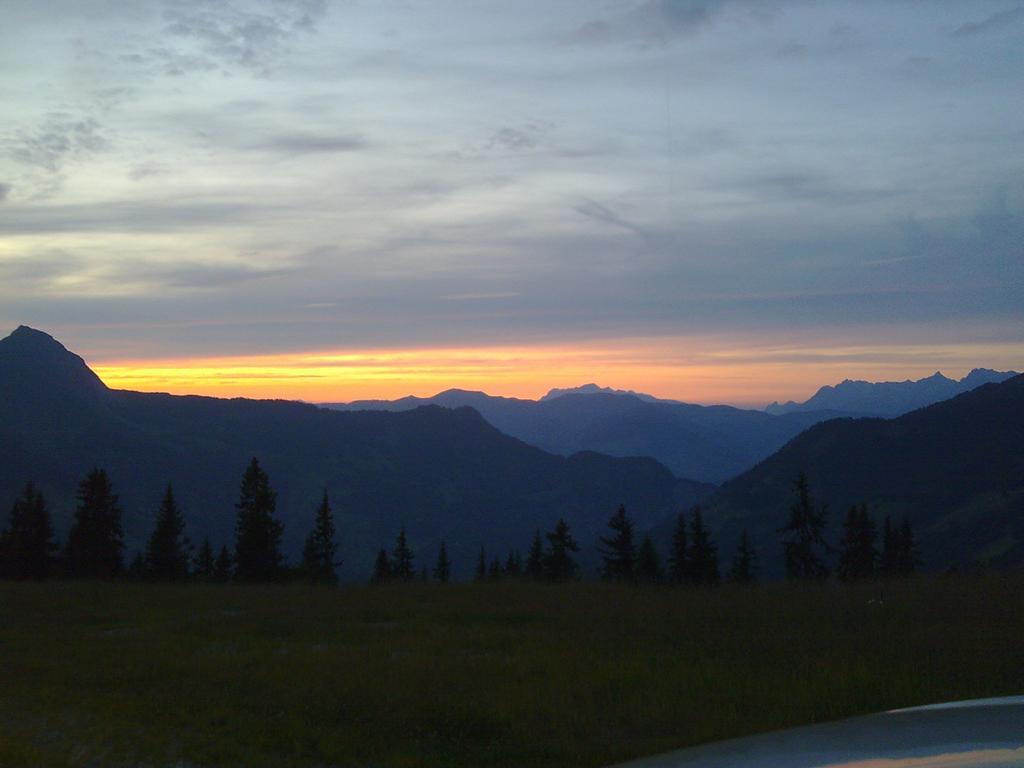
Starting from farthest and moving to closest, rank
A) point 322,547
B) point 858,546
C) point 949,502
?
point 949,502 < point 322,547 < point 858,546

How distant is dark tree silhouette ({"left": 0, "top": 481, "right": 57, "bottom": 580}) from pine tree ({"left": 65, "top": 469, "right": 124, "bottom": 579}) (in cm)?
142

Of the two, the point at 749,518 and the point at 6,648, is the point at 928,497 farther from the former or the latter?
the point at 6,648

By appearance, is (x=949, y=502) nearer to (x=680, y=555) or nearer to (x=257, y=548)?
(x=680, y=555)

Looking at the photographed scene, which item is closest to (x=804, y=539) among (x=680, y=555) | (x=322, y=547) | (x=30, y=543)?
(x=680, y=555)

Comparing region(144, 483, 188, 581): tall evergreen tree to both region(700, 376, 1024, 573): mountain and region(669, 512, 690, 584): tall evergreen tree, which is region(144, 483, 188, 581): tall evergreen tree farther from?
region(700, 376, 1024, 573): mountain

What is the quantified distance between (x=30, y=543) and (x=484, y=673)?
85.0ft

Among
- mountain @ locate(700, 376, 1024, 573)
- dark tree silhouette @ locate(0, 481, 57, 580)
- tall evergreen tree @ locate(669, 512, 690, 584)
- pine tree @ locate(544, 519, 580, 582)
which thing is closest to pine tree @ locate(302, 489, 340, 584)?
pine tree @ locate(544, 519, 580, 582)

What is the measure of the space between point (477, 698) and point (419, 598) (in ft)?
27.8

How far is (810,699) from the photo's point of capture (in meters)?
8.48

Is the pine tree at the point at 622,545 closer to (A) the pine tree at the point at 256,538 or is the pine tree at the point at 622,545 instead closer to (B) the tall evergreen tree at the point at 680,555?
(B) the tall evergreen tree at the point at 680,555

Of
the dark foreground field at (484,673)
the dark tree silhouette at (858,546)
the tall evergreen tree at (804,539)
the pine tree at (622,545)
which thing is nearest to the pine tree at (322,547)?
the pine tree at (622,545)

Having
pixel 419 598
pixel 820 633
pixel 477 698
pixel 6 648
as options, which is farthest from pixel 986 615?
pixel 6 648

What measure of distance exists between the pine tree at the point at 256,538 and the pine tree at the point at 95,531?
4158 mm

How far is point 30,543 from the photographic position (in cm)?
3033
